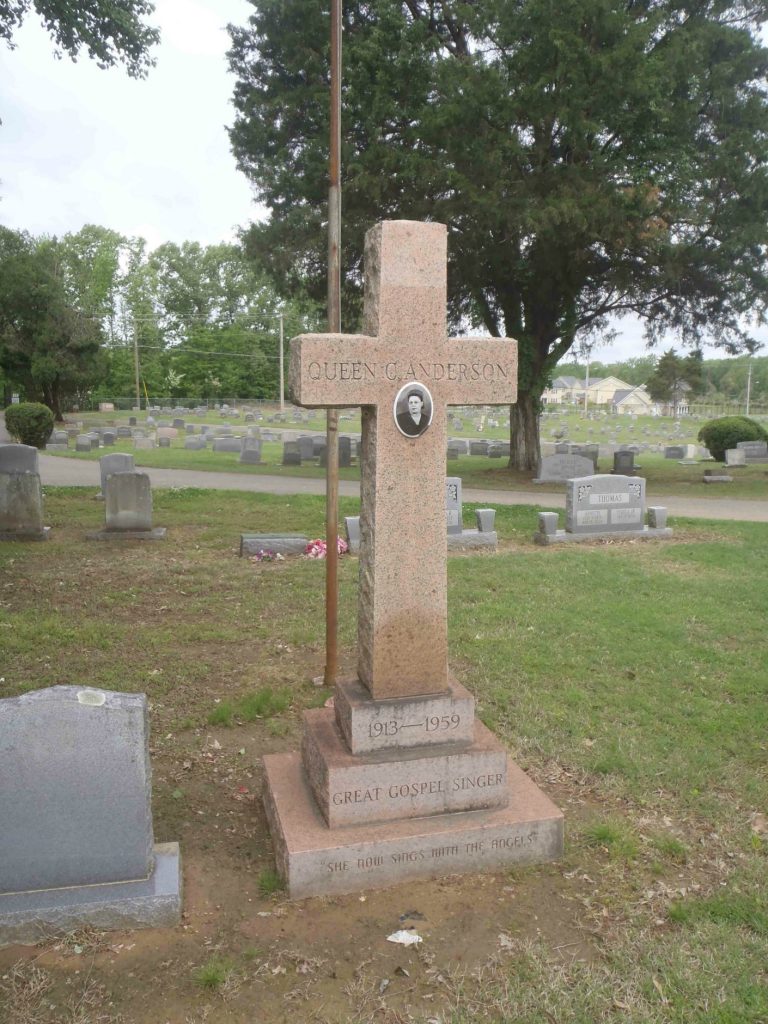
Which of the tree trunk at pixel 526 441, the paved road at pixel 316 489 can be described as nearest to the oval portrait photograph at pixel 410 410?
the paved road at pixel 316 489

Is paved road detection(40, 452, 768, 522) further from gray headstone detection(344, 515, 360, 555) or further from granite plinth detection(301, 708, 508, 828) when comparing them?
granite plinth detection(301, 708, 508, 828)

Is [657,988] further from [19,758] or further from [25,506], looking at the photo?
[25,506]

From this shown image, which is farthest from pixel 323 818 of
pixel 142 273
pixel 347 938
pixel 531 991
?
pixel 142 273

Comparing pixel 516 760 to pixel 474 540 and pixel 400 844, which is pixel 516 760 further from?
pixel 474 540

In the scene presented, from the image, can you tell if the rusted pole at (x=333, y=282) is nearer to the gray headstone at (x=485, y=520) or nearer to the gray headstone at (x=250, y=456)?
the gray headstone at (x=485, y=520)

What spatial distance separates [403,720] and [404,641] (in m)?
0.39

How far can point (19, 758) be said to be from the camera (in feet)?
11.2

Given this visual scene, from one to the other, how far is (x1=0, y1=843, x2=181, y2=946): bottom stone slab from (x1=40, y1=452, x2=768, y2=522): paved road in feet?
44.0

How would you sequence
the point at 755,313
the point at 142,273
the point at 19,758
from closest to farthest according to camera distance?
the point at 19,758 → the point at 755,313 → the point at 142,273

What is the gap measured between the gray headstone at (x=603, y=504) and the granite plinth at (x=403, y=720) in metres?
8.98

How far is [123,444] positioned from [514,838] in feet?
100

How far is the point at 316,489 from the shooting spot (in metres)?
19.1

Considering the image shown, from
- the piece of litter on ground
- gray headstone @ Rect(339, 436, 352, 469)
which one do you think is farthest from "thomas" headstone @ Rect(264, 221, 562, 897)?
gray headstone @ Rect(339, 436, 352, 469)

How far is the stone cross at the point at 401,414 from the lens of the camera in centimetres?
395
